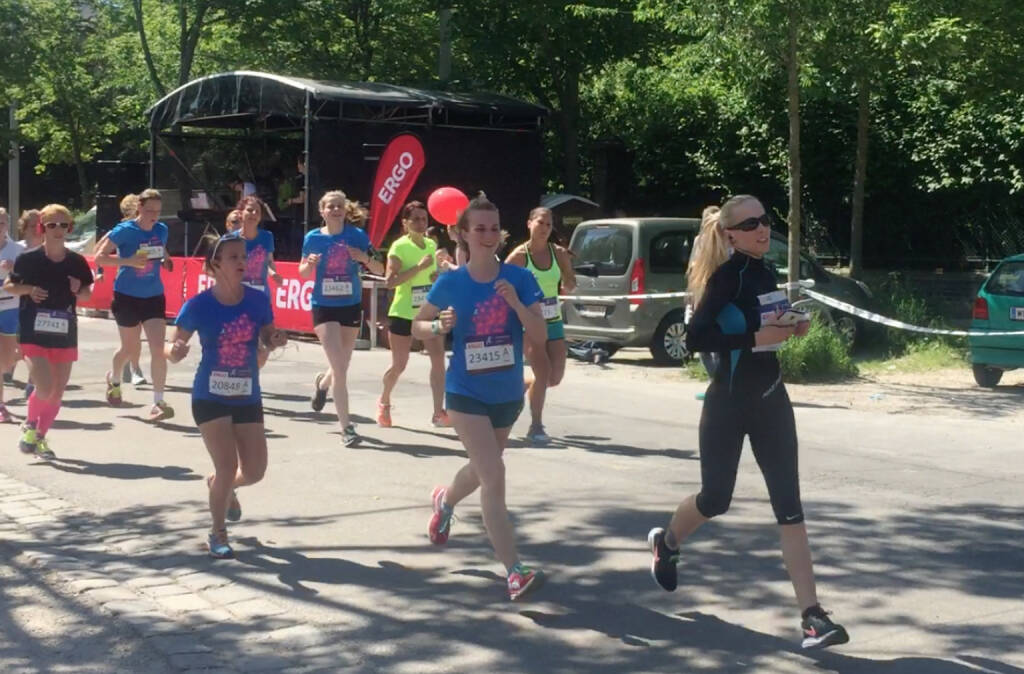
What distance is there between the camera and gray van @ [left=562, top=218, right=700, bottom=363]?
16.9 m

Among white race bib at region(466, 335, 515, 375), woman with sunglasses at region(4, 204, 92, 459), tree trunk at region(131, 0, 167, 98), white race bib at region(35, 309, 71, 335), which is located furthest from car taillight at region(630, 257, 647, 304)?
tree trunk at region(131, 0, 167, 98)

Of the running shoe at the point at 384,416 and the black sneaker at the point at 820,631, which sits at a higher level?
the running shoe at the point at 384,416

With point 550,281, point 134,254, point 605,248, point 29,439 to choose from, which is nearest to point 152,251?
point 134,254

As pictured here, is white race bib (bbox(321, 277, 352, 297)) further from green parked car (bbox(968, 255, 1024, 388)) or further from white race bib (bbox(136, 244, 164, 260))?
green parked car (bbox(968, 255, 1024, 388))

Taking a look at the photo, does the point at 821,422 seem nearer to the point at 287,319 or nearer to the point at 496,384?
the point at 496,384

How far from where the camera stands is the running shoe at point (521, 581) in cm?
623

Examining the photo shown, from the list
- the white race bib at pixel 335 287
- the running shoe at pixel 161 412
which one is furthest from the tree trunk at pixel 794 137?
the running shoe at pixel 161 412

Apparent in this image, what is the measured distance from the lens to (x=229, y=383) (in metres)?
6.91

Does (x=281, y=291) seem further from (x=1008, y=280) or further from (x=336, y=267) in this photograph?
(x=1008, y=280)

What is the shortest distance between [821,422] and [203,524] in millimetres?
6040

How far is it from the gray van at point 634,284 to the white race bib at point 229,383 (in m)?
10.3

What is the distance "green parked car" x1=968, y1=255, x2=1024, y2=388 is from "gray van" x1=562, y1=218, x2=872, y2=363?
233 cm

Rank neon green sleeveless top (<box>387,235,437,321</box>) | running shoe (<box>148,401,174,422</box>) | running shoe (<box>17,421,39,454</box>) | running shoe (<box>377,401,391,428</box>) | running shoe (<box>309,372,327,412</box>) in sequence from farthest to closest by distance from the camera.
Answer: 1. running shoe (<box>309,372,327,412</box>)
2. running shoe (<box>148,401,174,422</box>)
3. running shoe (<box>377,401,391,428</box>)
4. neon green sleeveless top (<box>387,235,437,321</box>)
5. running shoe (<box>17,421,39,454</box>)

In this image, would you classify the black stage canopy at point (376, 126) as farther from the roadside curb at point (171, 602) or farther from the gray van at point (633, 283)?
the roadside curb at point (171, 602)
